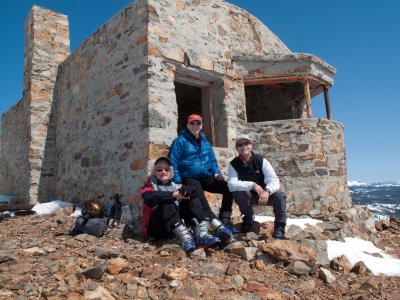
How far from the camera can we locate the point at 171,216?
3873 mm

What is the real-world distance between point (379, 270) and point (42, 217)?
563cm

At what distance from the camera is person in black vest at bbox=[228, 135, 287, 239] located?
13.5ft

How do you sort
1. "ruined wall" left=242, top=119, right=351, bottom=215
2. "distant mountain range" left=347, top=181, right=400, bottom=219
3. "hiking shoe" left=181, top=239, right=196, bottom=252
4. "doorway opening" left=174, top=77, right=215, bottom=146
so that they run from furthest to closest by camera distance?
"distant mountain range" left=347, top=181, right=400, bottom=219, "doorway opening" left=174, top=77, right=215, bottom=146, "ruined wall" left=242, top=119, right=351, bottom=215, "hiking shoe" left=181, top=239, right=196, bottom=252

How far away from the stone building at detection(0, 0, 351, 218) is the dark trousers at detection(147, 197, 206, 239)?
0.96 meters

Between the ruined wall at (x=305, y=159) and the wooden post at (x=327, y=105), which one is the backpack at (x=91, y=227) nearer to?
the ruined wall at (x=305, y=159)

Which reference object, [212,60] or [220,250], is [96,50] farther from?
[220,250]

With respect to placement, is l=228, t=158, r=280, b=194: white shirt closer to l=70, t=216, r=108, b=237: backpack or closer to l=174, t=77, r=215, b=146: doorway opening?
l=70, t=216, r=108, b=237: backpack

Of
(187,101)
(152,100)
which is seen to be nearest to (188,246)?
(152,100)

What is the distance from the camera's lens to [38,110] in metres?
7.85

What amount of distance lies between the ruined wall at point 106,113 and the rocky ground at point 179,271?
148 centimetres

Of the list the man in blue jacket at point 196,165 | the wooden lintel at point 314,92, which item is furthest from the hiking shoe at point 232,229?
the wooden lintel at point 314,92

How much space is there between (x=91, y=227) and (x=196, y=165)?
177 centimetres

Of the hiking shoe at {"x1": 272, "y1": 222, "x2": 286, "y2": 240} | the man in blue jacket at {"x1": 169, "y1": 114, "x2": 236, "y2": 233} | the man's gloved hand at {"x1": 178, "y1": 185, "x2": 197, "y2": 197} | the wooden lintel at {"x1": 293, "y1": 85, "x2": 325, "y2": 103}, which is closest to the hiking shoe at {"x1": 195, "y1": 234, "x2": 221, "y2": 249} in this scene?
the man's gloved hand at {"x1": 178, "y1": 185, "x2": 197, "y2": 197}

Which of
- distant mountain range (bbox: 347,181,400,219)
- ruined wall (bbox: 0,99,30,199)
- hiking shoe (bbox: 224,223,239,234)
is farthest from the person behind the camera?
distant mountain range (bbox: 347,181,400,219)
